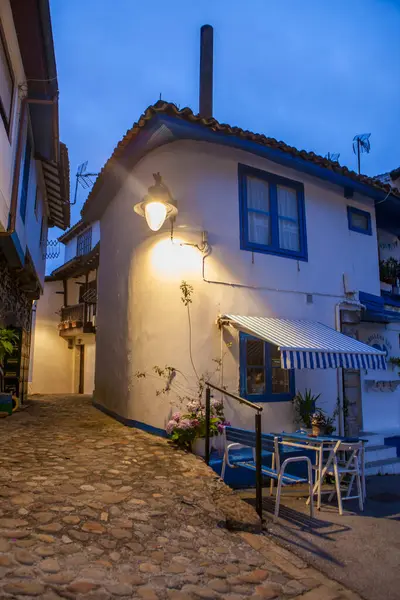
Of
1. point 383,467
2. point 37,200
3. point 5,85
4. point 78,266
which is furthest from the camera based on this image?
point 78,266

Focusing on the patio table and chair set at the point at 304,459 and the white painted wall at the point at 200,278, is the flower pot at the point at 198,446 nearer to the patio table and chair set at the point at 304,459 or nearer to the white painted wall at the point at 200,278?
the patio table and chair set at the point at 304,459

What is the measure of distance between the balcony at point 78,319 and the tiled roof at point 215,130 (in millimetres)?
14058

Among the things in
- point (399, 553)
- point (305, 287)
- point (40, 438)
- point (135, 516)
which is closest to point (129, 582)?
point (135, 516)

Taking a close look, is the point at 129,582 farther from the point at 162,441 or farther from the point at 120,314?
the point at 120,314

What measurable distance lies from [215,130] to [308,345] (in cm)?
453

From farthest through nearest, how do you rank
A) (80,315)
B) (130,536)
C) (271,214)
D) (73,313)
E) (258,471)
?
(73,313), (80,315), (271,214), (258,471), (130,536)

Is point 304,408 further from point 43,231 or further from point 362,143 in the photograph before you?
point 362,143

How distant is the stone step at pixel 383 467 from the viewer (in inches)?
381

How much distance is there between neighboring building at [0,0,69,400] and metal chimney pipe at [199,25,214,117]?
4.54 m

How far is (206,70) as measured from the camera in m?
14.3

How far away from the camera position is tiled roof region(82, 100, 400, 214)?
846 centimetres

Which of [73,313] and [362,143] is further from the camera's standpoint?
[73,313]

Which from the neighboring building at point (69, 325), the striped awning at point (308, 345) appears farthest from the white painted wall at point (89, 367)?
the striped awning at point (308, 345)

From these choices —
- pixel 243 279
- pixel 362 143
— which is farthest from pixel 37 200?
pixel 362 143
